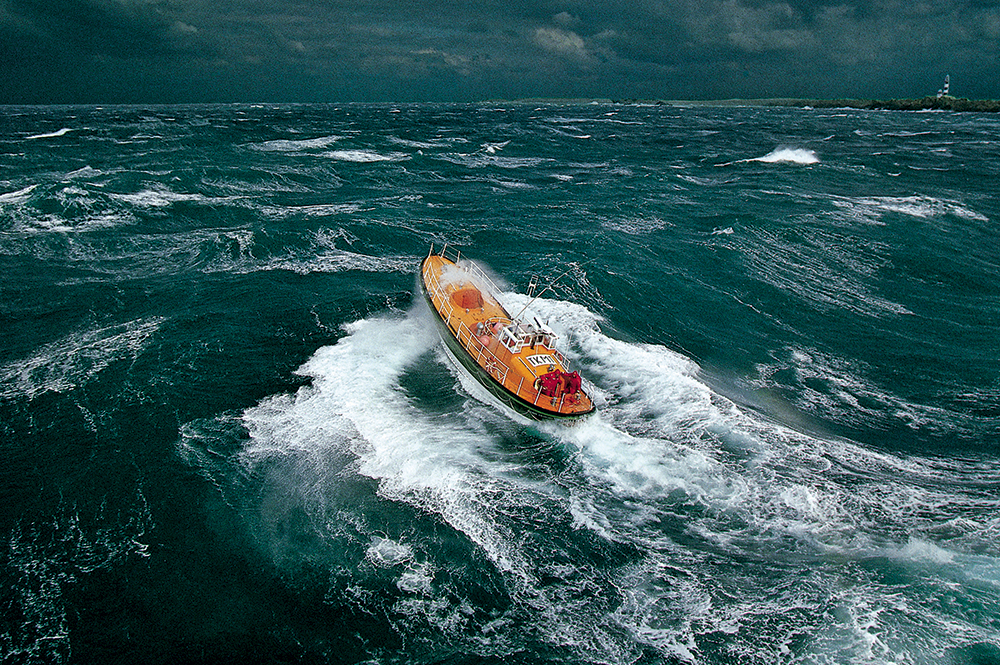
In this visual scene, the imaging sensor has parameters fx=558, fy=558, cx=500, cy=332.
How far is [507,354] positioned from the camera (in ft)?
79.3

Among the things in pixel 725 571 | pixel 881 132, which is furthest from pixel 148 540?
pixel 881 132

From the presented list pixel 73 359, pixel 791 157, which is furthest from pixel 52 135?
pixel 791 157

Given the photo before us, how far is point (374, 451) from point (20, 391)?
1644cm

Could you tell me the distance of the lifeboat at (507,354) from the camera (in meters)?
22.3

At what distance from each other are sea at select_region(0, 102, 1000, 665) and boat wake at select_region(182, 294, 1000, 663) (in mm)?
87

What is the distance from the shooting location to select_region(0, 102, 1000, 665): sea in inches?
590

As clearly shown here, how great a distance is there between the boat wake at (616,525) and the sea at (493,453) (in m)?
0.09

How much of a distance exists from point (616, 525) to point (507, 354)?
866cm

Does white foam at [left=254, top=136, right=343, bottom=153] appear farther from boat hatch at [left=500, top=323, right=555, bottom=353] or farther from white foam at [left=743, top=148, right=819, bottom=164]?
boat hatch at [left=500, top=323, right=555, bottom=353]

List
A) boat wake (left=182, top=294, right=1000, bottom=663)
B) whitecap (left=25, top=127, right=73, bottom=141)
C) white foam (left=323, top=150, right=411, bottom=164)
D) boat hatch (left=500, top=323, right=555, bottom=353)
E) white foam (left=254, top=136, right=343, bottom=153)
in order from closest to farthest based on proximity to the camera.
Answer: boat wake (left=182, top=294, right=1000, bottom=663) < boat hatch (left=500, top=323, right=555, bottom=353) < white foam (left=323, top=150, right=411, bottom=164) < white foam (left=254, top=136, right=343, bottom=153) < whitecap (left=25, top=127, right=73, bottom=141)

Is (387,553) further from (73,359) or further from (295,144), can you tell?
(295,144)

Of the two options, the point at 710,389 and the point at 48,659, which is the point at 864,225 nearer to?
the point at 710,389

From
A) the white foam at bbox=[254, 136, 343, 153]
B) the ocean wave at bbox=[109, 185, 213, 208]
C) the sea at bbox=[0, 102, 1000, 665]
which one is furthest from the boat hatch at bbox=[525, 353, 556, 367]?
the white foam at bbox=[254, 136, 343, 153]

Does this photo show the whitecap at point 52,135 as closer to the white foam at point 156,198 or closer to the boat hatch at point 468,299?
the white foam at point 156,198
